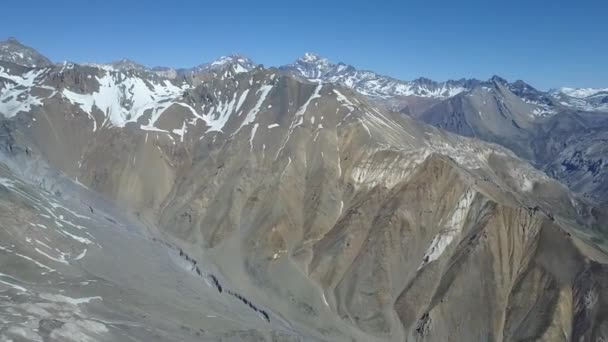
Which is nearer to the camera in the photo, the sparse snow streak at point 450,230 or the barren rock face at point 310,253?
the barren rock face at point 310,253

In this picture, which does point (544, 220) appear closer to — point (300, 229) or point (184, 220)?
point (300, 229)

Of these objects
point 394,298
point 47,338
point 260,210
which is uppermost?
point 260,210

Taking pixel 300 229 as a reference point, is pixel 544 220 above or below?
above

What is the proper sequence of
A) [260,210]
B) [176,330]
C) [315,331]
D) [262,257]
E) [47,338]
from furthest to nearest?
[260,210], [262,257], [315,331], [176,330], [47,338]

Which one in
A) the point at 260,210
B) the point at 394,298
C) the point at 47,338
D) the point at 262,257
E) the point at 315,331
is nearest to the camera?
the point at 47,338

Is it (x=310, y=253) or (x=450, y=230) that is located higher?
(x=450, y=230)

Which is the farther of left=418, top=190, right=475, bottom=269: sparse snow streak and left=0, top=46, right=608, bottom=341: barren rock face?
left=418, top=190, right=475, bottom=269: sparse snow streak

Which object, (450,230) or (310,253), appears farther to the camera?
(310,253)

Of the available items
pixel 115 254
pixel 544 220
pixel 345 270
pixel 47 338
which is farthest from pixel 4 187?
pixel 544 220
